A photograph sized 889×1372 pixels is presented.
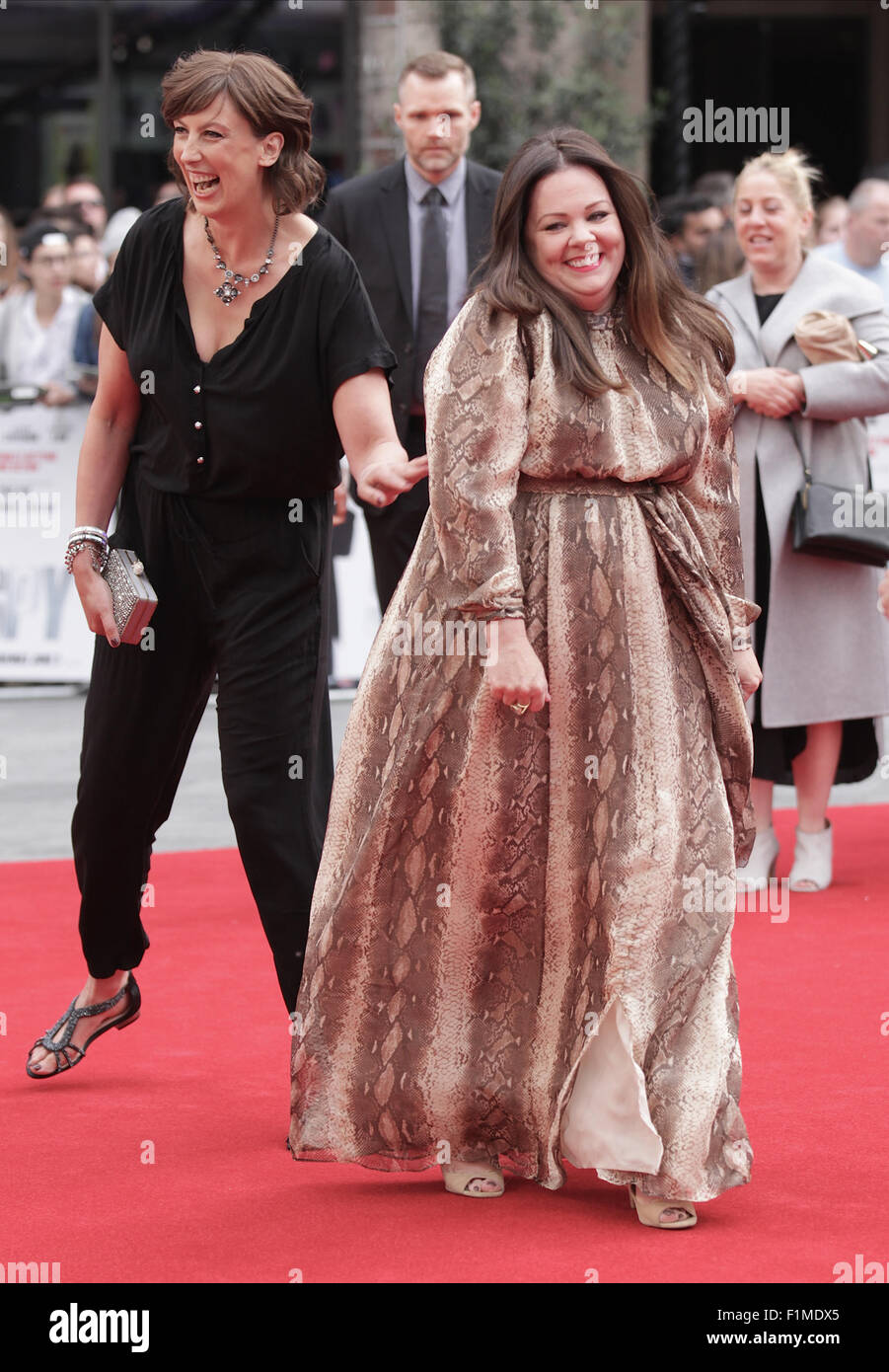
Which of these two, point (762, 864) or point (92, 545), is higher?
point (92, 545)

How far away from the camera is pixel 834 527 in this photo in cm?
643

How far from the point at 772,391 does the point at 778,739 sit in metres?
1.11

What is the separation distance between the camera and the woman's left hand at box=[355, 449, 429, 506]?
12.3 ft

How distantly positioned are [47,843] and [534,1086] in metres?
4.11

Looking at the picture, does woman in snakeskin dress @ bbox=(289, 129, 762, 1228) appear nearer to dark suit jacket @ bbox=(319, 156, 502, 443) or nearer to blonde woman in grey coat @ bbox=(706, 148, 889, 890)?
blonde woman in grey coat @ bbox=(706, 148, 889, 890)

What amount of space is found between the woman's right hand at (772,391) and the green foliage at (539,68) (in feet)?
33.9

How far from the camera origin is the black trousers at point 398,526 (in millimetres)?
6391

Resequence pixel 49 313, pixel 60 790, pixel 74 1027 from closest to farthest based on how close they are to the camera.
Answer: pixel 74 1027, pixel 60 790, pixel 49 313

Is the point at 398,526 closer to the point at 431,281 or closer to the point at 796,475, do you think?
the point at 431,281

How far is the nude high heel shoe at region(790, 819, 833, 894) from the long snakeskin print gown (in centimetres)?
282

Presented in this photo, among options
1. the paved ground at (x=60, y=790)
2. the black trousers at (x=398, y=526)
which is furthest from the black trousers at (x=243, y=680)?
the paved ground at (x=60, y=790)

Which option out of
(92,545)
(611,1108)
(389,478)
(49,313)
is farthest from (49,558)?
(611,1108)

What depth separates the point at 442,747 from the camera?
12.4 feet
